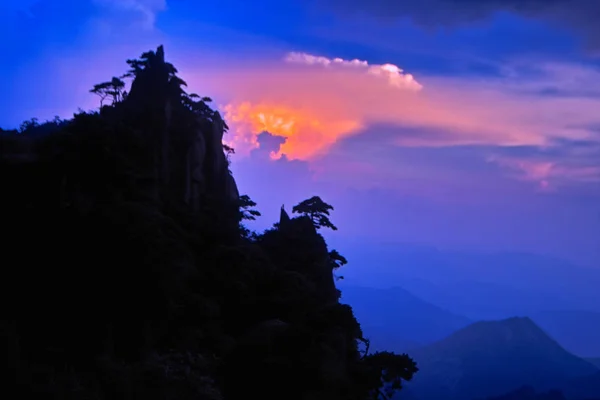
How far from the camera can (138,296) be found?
1794 cm

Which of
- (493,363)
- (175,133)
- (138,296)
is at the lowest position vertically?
(138,296)

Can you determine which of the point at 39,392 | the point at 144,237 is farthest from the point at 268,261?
the point at 39,392

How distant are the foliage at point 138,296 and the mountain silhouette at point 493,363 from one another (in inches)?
4197

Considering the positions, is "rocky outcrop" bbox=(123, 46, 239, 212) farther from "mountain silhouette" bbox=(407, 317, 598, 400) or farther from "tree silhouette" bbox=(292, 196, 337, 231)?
"mountain silhouette" bbox=(407, 317, 598, 400)

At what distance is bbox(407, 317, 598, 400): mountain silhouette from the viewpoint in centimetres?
12694

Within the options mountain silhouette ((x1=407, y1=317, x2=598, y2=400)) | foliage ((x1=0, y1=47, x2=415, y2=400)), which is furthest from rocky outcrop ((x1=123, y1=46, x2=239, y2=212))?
mountain silhouette ((x1=407, y1=317, x2=598, y2=400))

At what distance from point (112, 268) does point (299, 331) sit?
7604 mm

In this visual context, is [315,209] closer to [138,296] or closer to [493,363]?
[138,296]

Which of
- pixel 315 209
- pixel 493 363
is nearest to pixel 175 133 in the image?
pixel 315 209

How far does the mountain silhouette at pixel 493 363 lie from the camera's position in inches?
4998

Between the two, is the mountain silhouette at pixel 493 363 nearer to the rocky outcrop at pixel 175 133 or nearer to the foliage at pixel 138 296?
the rocky outcrop at pixel 175 133

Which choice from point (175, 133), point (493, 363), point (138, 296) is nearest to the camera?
point (138, 296)

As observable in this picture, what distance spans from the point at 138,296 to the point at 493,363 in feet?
456

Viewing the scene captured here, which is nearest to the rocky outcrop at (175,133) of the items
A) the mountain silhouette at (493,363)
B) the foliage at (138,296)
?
the foliage at (138,296)
